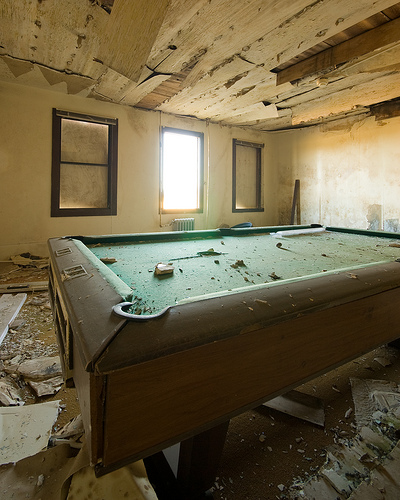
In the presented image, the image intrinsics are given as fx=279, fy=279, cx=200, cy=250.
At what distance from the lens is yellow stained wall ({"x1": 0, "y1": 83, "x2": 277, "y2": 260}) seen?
3.63 m

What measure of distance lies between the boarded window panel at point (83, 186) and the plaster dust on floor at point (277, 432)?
268 cm

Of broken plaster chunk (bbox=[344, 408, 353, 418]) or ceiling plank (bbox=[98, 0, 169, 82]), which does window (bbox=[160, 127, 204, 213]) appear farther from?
broken plaster chunk (bbox=[344, 408, 353, 418])

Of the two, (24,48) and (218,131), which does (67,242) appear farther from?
(218,131)

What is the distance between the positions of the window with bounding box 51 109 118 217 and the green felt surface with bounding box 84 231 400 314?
253cm

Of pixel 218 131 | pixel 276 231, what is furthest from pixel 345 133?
pixel 276 231

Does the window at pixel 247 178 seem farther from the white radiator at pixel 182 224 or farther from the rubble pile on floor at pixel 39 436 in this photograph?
the rubble pile on floor at pixel 39 436

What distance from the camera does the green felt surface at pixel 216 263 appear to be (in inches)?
36.9

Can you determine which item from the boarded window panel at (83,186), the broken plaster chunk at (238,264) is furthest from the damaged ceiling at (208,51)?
the broken plaster chunk at (238,264)

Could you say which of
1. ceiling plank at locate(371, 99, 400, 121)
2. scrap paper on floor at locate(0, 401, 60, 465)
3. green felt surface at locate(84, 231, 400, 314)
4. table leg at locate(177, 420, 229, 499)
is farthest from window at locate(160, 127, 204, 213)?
table leg at locate(177, 420, 229, 499)

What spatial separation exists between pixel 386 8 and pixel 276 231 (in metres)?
1.83

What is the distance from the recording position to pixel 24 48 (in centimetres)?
277

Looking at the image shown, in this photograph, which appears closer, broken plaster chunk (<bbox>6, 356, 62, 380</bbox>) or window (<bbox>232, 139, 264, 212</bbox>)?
broken plaster chunk (<bbox>6, 356, 62, 380</bbox>)

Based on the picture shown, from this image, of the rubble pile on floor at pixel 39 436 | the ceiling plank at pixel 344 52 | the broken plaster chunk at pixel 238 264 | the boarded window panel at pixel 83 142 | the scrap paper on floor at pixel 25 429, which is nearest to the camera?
the rubble pile on floor at pixel 39 436

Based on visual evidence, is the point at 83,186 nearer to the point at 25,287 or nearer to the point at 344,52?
the point at 25,287
